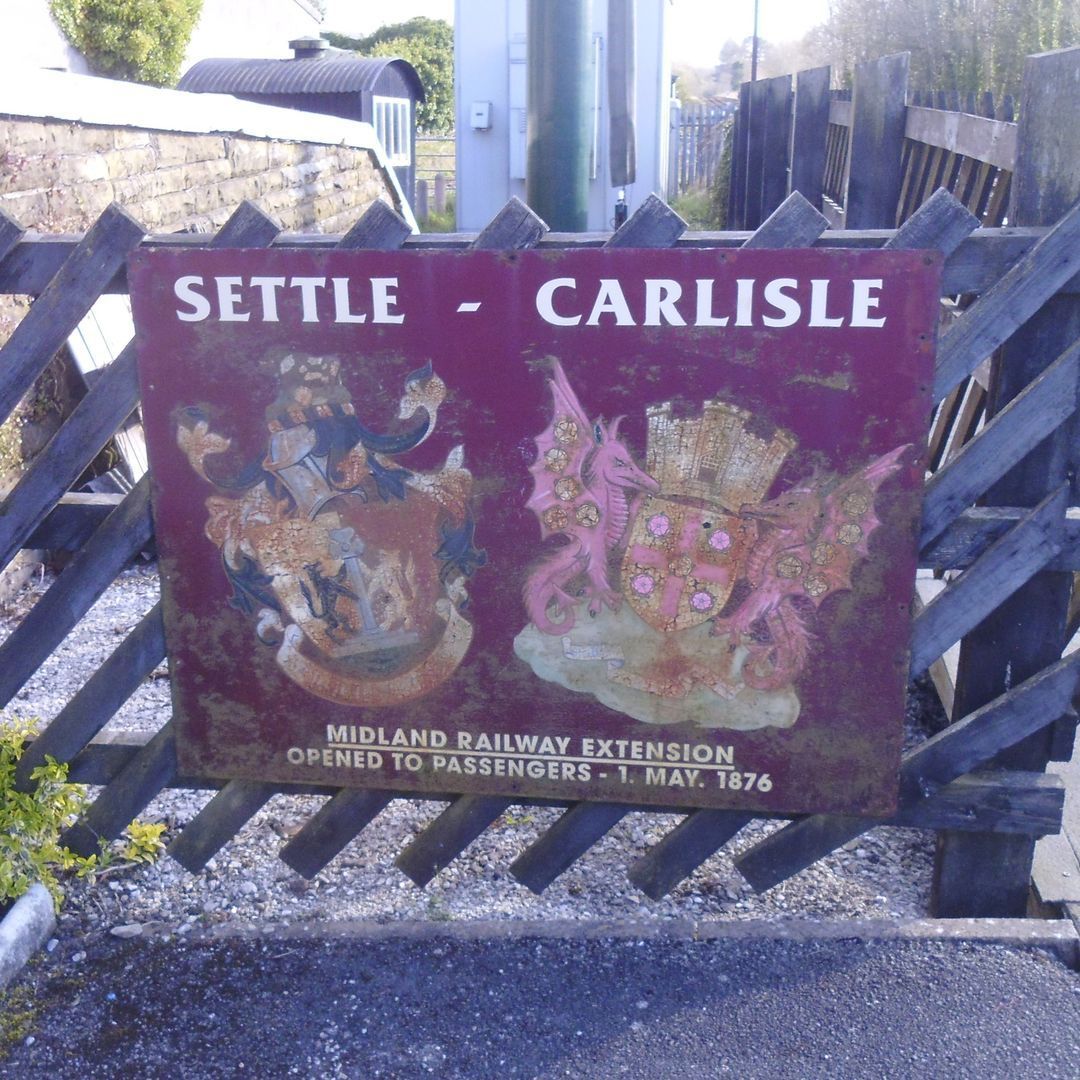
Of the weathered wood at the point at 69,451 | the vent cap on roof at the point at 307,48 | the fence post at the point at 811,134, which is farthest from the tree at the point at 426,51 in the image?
the weathered wood at the point at 69,451

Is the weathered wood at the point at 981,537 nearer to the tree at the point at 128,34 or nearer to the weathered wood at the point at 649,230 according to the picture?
the weathered wood at the point at 649,230

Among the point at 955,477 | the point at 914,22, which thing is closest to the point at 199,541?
the point at 955,477

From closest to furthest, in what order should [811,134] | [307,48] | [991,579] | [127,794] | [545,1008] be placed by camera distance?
[991,579] → [545,1008] → [127,794] → [811,134] → [307,48]

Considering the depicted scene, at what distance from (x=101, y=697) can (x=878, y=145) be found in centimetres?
511

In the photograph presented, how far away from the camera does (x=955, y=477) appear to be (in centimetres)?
279

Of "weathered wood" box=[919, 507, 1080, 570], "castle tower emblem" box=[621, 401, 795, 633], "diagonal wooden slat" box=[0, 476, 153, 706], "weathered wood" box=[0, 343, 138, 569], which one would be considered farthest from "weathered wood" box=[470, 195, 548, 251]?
"weathered wood" box=[919, 507, 1080, 570]

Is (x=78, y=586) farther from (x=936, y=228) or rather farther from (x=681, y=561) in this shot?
(x=936, y=228)

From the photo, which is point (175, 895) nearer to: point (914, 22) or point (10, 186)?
point (10, 186)

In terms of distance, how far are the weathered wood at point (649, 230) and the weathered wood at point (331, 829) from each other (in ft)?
5.04

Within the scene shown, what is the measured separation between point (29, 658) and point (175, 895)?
80 cm

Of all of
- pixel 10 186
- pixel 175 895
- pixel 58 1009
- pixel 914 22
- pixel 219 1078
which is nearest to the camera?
pixel 219 1078

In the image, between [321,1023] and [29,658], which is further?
[29,658]

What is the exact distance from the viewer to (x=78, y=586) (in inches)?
123

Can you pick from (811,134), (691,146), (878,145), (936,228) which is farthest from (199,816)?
(691,146)
